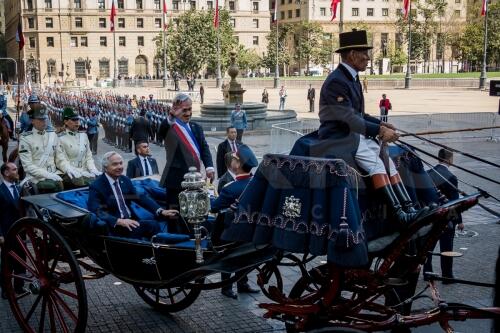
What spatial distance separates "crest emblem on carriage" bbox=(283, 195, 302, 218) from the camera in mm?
4207

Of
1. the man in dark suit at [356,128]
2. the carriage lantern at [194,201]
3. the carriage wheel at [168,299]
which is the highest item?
the man in dark suit at [356,128]

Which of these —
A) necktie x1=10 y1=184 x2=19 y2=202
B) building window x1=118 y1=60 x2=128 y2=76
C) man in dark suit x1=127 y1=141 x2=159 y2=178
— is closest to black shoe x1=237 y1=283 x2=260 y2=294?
man in dark suit x1=127 y1=141 x2=159 y2=178

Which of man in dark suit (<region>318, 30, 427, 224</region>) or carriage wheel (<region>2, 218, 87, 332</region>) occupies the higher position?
man in dark suit (<region>318, 30, 427, 224</region>)

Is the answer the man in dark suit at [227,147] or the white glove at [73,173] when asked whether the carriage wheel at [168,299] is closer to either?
the white glove at [73,173]

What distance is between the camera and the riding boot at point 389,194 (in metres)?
4.35

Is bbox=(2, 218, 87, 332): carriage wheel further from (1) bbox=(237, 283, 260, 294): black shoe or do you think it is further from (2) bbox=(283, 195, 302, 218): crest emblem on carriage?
(2) bbox=(283, 195, 302, 218): crest emblem on carriage

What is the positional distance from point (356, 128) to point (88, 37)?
94407 millimetres

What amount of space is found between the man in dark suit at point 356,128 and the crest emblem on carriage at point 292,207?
558 mm

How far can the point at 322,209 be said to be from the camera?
4121mm

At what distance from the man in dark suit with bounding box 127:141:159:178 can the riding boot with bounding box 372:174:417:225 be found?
5.72m

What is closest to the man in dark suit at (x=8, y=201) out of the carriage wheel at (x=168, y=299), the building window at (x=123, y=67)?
the carriage wheel at (x=168, y=299)

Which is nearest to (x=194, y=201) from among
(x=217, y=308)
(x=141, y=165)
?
(x=217, y=308)

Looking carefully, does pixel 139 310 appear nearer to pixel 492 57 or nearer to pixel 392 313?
pixel 392 313

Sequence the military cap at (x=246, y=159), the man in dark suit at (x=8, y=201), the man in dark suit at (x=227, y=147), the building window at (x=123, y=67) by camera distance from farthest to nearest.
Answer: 1. the building window at (x=123, y=67)
2. the man in dark suit at (x=227, y=147)
3. the man in dark suit at (x=8, y=201)
4. the military cap at (x=246, y=159)
